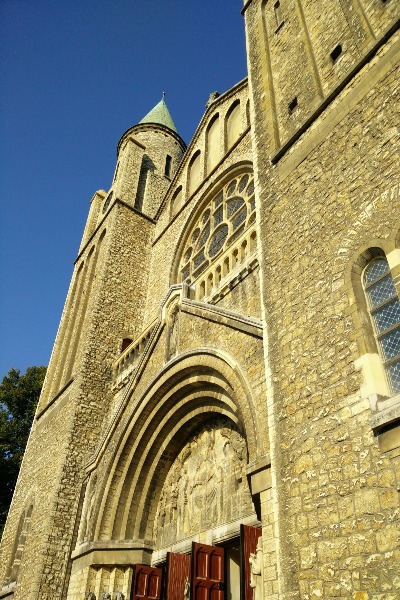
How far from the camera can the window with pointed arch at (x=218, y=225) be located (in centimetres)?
1159

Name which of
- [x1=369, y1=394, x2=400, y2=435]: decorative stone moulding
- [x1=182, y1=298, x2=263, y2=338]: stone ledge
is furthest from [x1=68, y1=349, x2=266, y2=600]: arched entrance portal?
[x1=369, y1=394, x2=400, y2=435]: decorative stone moulding

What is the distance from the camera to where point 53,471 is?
35.1 feet

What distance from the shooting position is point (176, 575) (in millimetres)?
7160

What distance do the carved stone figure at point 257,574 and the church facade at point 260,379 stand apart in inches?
0.7

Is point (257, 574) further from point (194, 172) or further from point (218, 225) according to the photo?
point (194, 172)

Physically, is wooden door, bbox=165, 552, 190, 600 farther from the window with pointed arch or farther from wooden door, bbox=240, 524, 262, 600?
the window with pointed arch

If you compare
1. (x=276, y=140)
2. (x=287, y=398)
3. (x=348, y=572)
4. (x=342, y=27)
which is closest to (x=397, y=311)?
(x=287, y=398)

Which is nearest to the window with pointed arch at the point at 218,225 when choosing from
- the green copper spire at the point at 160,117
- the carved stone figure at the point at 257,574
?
the carved stone figure at the point at 257,574

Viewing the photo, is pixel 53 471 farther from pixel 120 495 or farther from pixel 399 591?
pixel 399 591

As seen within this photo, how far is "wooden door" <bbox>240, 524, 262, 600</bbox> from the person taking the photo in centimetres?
516

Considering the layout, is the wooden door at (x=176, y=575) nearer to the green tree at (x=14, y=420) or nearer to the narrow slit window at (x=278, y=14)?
the narrow slit window at (x=278, y=14)

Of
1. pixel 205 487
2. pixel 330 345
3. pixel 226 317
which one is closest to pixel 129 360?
pixel 205 487

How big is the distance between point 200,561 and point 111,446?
11.2 ft

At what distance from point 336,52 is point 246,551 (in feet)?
22.7
